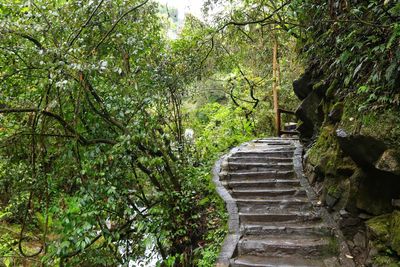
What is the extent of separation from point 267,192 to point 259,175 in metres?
0.69

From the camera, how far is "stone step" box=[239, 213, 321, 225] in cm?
531

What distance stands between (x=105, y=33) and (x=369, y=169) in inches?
170

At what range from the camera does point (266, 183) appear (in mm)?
6473

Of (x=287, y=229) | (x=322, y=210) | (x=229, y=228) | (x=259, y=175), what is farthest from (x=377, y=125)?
(x=259, y=175)

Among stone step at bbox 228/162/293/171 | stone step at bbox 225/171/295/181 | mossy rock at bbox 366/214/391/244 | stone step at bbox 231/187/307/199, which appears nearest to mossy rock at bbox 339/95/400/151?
mossy rock at bbox 366/214/391/244

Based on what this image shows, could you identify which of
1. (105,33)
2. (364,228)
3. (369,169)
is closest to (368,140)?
(369,169)

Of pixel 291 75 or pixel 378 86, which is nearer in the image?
pixel 378 86

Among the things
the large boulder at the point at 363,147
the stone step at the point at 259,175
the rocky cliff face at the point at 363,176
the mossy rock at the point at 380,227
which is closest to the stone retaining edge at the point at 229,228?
the stone step at the point at 259,175

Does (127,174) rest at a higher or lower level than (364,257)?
higher

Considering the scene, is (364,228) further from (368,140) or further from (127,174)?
(127,174)

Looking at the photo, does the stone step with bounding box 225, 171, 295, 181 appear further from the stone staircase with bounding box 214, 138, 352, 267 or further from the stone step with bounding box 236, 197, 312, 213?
the stone step with bounding box 236, 197, 312, 213

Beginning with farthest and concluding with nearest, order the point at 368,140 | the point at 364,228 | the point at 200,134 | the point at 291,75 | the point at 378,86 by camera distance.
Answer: the point at 291,75 → the point at 200,134 → the point at 364,228 → the point at 378,86 → the point at 368,140

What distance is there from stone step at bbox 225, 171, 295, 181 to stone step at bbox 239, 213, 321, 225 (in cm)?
126

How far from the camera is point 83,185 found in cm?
379
